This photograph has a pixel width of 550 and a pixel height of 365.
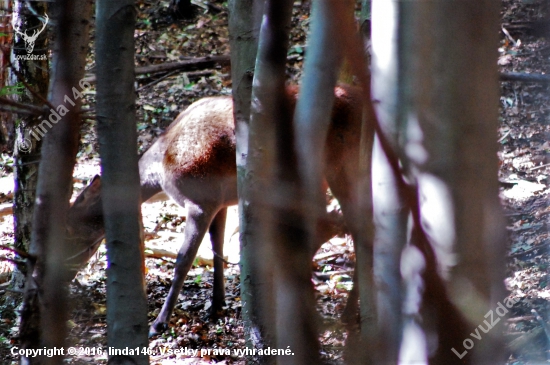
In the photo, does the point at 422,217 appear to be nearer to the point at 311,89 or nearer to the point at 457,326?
the point at 457,326

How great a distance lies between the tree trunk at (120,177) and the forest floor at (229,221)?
0.21 metres

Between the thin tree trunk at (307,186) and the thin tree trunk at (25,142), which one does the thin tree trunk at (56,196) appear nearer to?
the thin tree trunk at (307,186)

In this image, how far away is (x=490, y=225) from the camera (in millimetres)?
1384

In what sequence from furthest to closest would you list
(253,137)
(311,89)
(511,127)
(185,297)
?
(511,127)
(185,297)
(253,137)
(311,89)

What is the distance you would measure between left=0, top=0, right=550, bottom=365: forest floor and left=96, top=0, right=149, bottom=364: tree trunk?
21 centimetres

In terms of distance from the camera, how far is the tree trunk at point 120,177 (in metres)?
1.86

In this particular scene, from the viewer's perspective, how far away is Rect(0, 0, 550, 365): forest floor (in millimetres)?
4066

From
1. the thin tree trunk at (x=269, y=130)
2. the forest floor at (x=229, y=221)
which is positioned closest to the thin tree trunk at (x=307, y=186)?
the thin tree trunk at (x=269, y=130)

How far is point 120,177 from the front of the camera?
1918 mm

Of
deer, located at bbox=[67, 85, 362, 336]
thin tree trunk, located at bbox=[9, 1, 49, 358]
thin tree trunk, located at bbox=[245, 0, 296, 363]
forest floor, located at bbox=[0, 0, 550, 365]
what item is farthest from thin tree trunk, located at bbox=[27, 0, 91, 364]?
deer, located at bbox=[67, 85, 362, 336]

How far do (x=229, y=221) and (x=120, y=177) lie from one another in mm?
5588

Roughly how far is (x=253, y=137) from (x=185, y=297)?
441 cm

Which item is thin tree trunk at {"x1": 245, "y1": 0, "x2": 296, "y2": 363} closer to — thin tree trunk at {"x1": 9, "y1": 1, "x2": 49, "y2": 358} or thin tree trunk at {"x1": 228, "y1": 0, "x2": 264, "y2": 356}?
thin tree trunk at {"x1": 228, "y1": 0, "x2": 264, "y2": 356}

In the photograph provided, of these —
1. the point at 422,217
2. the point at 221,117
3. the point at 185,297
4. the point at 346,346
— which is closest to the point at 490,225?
the point at 422,217
